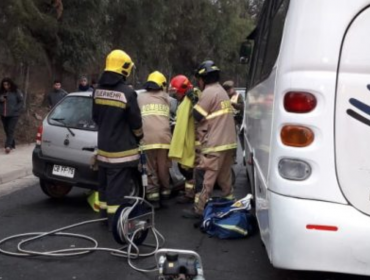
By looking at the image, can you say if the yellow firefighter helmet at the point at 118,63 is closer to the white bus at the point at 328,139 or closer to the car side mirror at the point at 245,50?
the white bus at the point at 328,139

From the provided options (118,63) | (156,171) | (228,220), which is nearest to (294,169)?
(228,220)

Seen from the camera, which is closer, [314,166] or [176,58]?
[314,166]

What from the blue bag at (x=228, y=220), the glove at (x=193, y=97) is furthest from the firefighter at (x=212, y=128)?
the blue bag at (x=228, y=220)

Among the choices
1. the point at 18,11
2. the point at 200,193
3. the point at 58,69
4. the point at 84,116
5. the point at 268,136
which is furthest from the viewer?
the point at 58,69

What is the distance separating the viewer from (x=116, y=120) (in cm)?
600

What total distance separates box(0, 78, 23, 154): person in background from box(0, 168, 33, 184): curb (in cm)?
223

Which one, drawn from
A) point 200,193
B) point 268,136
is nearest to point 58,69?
point 200,193

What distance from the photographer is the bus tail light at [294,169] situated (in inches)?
144

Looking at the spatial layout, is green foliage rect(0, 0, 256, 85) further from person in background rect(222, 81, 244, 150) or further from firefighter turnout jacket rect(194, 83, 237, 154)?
firefighter turnout jacket rect(194, 83, 237, 154)

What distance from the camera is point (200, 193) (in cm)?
691

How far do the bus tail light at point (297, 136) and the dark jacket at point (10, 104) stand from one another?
398 inches

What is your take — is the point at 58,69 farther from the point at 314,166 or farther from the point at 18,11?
the point at 314,166

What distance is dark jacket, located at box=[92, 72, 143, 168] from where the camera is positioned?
5980 mm

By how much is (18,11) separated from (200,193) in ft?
25.8
